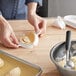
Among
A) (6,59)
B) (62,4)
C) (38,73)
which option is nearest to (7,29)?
(6,59)

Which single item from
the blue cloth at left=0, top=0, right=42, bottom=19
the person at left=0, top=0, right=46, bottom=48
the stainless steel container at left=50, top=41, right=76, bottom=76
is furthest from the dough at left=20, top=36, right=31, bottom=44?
the blue cloth at left=0, top=0, right=42, bottom=19

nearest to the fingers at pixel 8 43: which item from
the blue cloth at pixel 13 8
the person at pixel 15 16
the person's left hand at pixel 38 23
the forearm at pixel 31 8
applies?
the person at pixel 15 16

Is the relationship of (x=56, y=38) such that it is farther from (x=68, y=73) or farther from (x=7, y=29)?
(x=68, y=73)

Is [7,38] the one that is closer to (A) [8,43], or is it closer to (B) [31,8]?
(A) [8,43]

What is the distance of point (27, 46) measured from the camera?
0.94m

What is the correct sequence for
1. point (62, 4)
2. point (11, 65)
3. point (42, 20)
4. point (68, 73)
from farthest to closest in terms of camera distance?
point (62, 4) < point (42, 20) < point (11, 65) < point (68, 73)

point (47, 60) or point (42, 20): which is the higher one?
point (42, 20)

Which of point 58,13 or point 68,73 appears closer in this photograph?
point 68,73

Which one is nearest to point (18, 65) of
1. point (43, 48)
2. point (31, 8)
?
point (43, 48)

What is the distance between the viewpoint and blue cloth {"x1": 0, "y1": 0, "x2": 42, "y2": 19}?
4.17 feet

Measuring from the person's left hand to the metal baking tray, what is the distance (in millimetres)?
224

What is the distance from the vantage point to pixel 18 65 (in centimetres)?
82

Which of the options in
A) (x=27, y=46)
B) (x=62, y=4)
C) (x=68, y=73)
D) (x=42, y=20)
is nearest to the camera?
(x=68, y=73)

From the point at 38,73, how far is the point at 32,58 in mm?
131
